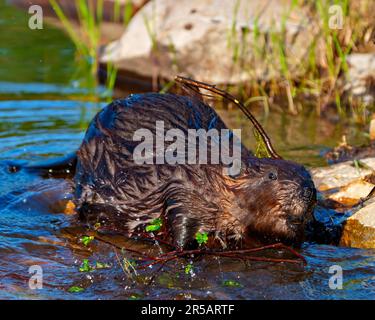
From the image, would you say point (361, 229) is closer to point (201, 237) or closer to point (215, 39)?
point (201, 237)

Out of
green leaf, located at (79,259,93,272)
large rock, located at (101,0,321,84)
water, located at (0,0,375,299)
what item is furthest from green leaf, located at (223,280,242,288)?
large rock, located at (101,0,321,84)

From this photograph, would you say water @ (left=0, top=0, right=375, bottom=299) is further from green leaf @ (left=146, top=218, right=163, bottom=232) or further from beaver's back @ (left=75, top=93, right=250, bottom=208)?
beaver's back @ (left=75, top=93, right=250, bottom=208)

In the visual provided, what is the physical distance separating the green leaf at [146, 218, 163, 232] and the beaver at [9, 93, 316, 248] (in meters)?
0.03

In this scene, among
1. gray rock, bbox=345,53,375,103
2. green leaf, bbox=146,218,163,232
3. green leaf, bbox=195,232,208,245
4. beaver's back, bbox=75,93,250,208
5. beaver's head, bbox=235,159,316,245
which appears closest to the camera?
beaver's head, bbox=235,159,316,245

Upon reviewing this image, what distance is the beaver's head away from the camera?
3777 mm

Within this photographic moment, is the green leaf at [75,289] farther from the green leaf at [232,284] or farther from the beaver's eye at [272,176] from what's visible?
the beaver's eye at [272,176]

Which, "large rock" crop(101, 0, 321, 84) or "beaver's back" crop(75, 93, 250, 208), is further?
"large rock" crop(101, 0, 321, 84)

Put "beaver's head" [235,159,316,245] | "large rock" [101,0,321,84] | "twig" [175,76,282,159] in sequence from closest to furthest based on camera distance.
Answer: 1. "beaver's head" [235,159,316,245]
2. "twig" [175,76,282,159]
3. "large rock" [101,0,321,84]

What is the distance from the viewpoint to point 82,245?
4273mm

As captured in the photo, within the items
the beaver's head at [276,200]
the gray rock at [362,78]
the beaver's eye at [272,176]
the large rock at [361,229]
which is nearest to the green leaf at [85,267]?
the beaver's head at [276,200]

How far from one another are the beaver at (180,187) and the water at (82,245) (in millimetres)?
164

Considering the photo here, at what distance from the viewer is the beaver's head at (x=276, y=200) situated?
3.78 m

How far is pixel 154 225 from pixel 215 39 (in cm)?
384

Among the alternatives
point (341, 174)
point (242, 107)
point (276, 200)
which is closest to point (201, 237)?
point (276, 200)
